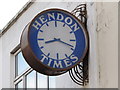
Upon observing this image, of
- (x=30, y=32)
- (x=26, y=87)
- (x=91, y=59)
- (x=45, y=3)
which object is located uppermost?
(x=45, y=3)

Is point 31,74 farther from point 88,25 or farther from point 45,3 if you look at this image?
point 88,25

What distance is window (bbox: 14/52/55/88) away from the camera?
833cm

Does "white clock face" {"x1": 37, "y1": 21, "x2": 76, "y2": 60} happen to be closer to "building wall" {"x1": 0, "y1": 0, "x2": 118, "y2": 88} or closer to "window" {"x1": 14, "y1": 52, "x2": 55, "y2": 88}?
"building wall" {"x1": 0, "y1": 0, "x2": 118, "y2": 88}

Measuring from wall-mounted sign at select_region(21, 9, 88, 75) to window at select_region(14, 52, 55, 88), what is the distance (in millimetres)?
2316

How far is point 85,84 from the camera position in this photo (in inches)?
247

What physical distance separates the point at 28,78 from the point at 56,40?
3723 mm

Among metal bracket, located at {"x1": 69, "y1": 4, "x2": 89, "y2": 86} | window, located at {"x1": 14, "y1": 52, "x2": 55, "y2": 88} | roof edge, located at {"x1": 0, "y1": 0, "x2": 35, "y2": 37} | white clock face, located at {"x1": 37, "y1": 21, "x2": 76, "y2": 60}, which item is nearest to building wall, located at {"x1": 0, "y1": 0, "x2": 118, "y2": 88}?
metal bracket, located at {"x1": 69, "y1": 4, "x2": 89, "y2": 86}

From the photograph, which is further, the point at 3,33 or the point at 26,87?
the point at 3,33

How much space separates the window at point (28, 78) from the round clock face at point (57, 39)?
2312 mm

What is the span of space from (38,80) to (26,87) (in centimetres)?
87

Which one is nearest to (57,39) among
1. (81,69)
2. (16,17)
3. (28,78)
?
(81,69)

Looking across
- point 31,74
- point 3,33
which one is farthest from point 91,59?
point 3,33

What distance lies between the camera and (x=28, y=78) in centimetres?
939

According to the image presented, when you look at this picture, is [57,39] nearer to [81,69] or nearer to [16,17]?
[81,69]
